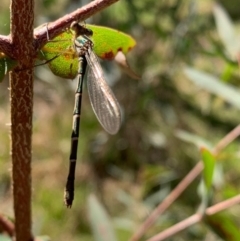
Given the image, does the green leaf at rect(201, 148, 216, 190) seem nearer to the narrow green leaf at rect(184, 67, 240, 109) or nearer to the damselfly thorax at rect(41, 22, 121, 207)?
the damselfly thorax at rect(41, 22, 121, 207)

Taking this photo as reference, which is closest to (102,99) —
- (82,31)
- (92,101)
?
(92,101)

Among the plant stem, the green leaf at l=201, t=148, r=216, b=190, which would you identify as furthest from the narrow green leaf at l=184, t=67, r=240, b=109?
the plant stem

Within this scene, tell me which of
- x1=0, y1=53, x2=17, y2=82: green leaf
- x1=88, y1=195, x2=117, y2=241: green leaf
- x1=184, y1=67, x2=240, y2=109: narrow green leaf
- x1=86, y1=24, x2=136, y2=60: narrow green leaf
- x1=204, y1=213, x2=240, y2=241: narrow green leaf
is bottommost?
x1=88, y1=195, x2=117, y2=241: green leaf

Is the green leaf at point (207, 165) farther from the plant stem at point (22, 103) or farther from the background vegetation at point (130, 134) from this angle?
A: the background vegetation at point (130, 134)

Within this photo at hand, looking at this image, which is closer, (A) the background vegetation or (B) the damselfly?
(B) the damselfly

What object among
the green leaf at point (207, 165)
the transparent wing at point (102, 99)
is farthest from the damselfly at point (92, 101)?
the green leaf at point (207, 165)

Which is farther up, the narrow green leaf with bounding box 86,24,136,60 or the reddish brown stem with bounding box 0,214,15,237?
the narrow green leaf with bounding box 86,24,136,60
